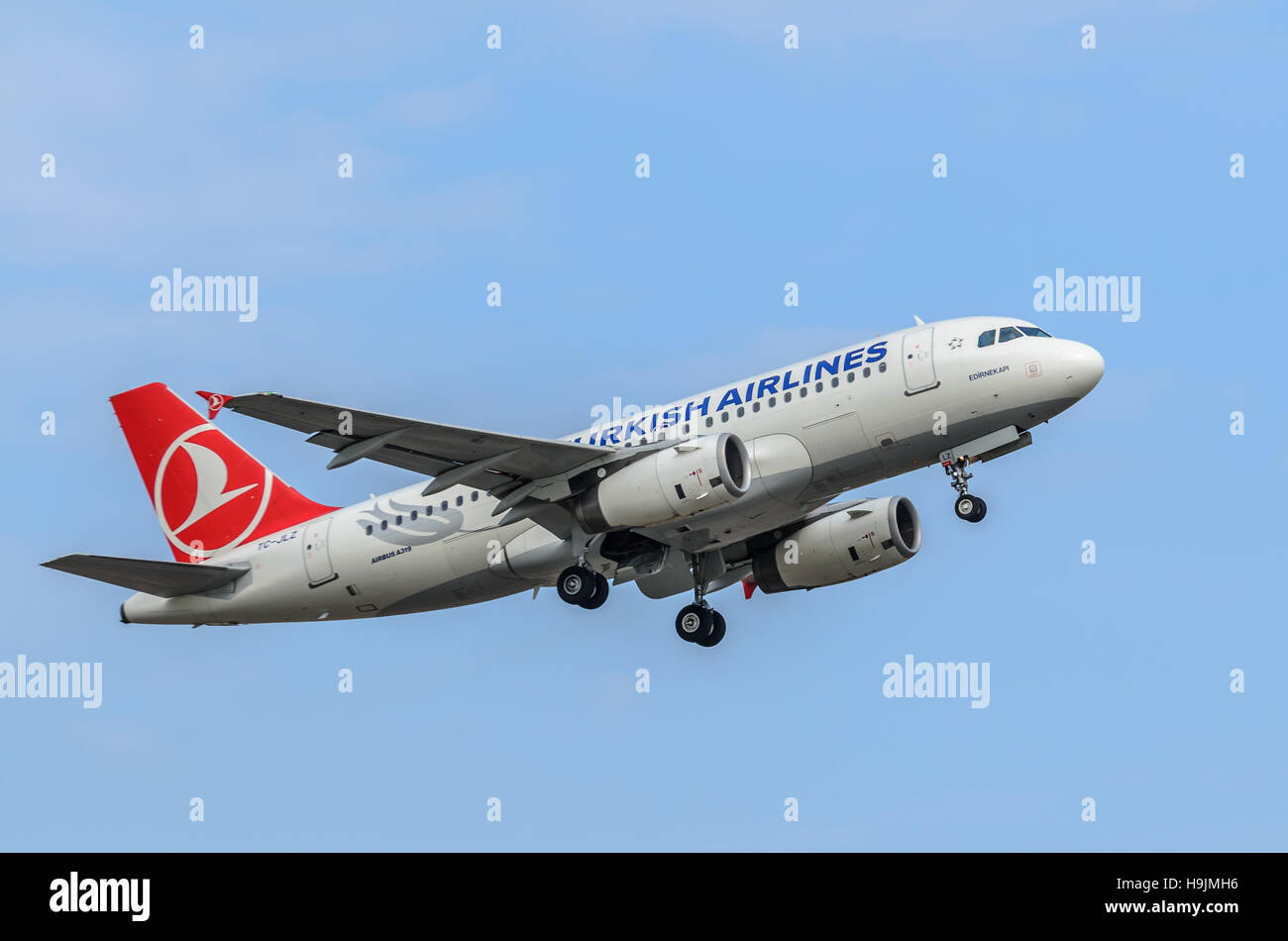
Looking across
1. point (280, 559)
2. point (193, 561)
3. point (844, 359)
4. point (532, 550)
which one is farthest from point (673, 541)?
point (193, 561)

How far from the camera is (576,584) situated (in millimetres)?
45062

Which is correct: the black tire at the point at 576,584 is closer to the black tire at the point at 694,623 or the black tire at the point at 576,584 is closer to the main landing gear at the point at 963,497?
the black tire at the point at 694,623

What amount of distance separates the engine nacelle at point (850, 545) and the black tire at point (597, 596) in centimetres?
631

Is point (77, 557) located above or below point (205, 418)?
below

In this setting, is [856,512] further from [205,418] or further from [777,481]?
[205,418]

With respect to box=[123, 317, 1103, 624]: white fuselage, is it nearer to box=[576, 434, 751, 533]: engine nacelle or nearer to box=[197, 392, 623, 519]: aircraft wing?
box=[576, 434, 751, 533]: engine nacelle

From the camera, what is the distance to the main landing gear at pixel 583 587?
44906 millimetres

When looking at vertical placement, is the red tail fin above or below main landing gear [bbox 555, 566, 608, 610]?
above

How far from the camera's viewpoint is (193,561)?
165 ft

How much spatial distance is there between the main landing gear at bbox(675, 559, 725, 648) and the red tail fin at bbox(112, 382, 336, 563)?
32.9 feet

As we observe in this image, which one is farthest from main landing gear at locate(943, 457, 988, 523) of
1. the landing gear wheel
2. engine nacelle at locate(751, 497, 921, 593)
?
engine nacelle at locate(751, 497, 921, 593)

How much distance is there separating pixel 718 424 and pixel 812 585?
7.31 metres

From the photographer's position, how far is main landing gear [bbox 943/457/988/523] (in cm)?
4234

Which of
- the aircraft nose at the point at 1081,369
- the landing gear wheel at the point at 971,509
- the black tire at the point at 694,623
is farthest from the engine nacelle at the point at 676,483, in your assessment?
the aircraft nose at the point at 1081,369
